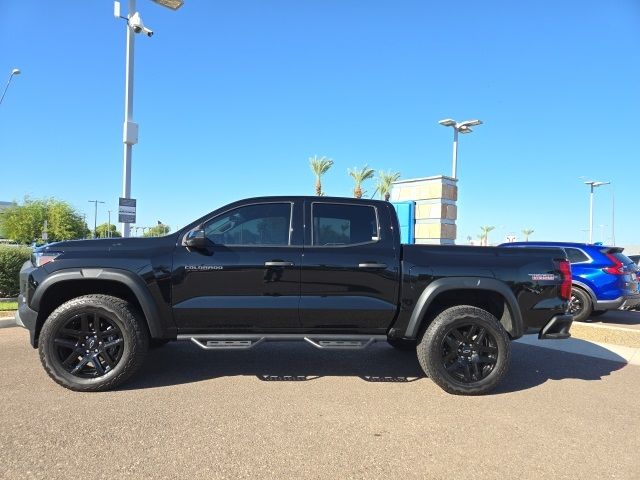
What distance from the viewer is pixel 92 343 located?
4.46 metres

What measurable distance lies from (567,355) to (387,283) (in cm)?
350

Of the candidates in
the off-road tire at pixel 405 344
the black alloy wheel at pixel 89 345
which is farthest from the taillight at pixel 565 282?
the black alloy wheel at pixel 89 345

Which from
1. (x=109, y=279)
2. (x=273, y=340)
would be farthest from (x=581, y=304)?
(x=109, y=279)

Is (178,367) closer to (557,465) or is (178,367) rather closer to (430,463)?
(430,463)

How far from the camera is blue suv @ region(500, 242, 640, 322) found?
29.8ft

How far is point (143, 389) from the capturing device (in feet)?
14.8

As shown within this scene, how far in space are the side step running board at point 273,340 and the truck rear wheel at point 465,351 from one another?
54 centimetres

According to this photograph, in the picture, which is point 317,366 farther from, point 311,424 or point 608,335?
point 608,335

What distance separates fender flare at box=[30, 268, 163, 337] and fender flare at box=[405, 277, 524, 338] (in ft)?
8.22

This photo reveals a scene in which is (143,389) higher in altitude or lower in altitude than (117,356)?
lower

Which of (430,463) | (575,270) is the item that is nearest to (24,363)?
(430,463)

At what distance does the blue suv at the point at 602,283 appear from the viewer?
9.09 meters

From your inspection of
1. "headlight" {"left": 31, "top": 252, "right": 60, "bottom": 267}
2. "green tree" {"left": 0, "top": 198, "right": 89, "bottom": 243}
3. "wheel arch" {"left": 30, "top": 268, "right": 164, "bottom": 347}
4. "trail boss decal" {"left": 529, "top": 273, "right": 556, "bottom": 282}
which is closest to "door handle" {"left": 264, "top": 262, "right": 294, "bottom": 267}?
"wheel arch" {"left": 30, "top": 268, "right": 164, "bottom": 347}

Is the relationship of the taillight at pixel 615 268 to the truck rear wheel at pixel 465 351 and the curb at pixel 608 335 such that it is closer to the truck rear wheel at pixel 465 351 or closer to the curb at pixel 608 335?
the curb at pixel 608 335
